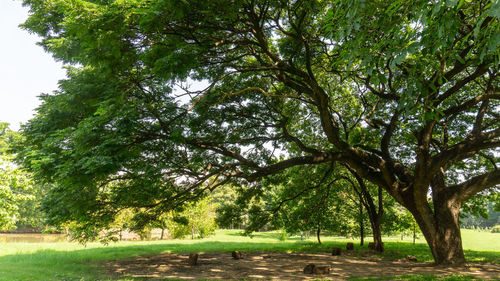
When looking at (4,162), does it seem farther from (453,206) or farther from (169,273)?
(453,206)

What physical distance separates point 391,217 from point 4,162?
2074 centimetres

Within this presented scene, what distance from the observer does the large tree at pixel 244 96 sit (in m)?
4.62

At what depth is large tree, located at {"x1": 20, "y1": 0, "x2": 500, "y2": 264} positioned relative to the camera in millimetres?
4625

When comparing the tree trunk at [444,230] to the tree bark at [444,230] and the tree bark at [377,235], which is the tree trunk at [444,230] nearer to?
the tree bark at [444,230]

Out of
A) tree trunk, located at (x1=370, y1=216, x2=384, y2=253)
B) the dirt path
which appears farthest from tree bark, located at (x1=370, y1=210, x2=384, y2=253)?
the dirt path

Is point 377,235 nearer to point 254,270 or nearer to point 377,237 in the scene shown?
point 377,237

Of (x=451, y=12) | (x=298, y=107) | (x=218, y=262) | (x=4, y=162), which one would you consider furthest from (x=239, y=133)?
(x=4, y=162)

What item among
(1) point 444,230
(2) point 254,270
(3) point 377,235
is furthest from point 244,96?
(3) point 377,235

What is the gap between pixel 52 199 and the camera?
953 centimetres

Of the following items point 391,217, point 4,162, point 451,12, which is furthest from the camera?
point 391,217

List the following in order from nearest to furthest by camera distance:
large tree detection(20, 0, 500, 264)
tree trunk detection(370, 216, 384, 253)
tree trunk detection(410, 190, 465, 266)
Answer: large tree detection(20, 0, 500, 264) < tree trunk detection(410, 190, 465, 266) < tree trunk detection(370, 216, 384, 253)

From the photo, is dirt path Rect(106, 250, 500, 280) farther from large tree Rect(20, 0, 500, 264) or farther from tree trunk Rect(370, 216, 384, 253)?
tree trunk Rect(370, 216, 384, 253)

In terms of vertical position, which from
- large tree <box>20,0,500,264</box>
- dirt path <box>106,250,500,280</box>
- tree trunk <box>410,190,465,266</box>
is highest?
large tree <box>20,0,500,264</box>

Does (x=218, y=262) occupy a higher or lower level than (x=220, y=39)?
lower
